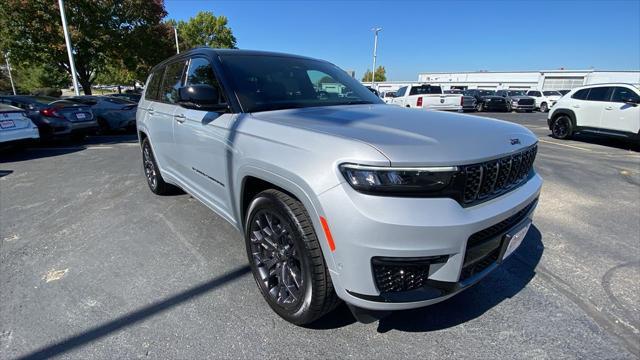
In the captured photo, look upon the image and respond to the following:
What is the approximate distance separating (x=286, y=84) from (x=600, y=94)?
35.8ft

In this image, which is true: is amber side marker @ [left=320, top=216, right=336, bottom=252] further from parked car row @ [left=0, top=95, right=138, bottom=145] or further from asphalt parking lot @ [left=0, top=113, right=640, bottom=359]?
parked car row @ [left=0, top=95, right=138, bottom=145]

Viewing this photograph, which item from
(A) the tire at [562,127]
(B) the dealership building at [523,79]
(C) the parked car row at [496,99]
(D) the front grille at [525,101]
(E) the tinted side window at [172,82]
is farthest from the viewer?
(B) the dealership building at [523,79]

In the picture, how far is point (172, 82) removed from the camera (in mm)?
3914

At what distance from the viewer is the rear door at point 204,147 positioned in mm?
2629

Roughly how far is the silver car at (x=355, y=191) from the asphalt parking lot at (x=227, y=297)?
1.17ft

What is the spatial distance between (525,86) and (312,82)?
65.3 metres

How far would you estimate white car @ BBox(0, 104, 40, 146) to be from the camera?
24.8ft

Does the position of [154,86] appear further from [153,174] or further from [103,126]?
[103,126]

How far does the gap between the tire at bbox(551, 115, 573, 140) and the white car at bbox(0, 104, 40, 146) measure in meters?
14.5

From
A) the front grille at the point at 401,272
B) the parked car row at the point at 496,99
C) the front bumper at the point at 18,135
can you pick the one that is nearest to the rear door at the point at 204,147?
the front grille at the point at 401,272

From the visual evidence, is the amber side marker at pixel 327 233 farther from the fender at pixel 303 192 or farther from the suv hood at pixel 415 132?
the suv hood at pixel 415 132

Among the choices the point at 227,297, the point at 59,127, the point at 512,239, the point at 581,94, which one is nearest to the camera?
the point at 512,239

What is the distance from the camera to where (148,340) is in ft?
7.08

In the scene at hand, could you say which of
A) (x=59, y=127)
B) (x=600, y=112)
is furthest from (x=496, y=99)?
(x=59, y=127)
